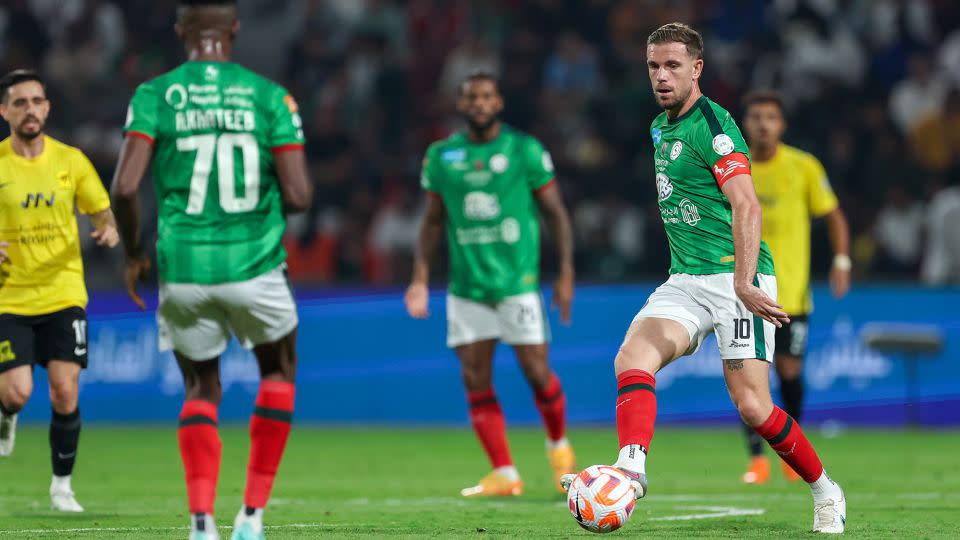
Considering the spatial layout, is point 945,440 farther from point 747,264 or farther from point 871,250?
point 747,264

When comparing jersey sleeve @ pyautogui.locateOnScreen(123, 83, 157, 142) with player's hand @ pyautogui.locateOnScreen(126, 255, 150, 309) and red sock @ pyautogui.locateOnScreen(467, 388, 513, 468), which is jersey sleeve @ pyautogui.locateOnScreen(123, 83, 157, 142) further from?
red sock @ pyautogui.locateOnScreen(467, 388, 513, 468)

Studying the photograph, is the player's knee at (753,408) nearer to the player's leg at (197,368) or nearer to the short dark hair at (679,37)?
the short dark hair at (679,37)

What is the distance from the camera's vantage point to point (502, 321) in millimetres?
10133

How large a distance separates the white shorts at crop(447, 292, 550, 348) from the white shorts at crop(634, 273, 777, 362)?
2.97 meters

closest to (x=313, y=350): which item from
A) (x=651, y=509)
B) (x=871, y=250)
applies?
(x=871, y=250)

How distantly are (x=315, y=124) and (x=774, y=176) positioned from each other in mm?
9862

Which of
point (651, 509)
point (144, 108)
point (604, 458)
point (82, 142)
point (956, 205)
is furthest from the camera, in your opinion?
point (82, 142)

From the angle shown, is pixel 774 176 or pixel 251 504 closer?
pixel 251 504

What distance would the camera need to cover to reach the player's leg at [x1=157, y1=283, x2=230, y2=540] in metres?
6.29

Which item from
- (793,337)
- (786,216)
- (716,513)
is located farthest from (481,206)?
(716,513)

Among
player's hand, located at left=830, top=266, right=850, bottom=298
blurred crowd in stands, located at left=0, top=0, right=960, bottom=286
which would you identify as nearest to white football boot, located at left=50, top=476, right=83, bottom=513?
player's hand, located at left=830, top=266, right=850, bottom=298

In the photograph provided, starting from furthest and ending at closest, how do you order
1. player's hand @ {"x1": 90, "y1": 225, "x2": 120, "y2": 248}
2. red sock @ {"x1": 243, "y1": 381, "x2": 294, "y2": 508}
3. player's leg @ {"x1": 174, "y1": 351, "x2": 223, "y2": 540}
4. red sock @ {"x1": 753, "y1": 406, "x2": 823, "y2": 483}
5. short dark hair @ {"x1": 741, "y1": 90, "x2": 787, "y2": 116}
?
1. short dark hair @ {"x1": 741, "y1": 90, "x2": 787, "y2": 116}
2. player's hand @ {"x1": 90, "y1": 225, "x2": 120, "y2": 248}
3. red sock @ {"x1": 753, "y1": 406, "x2": 823, "y2": 483}
4. red sock @ {"x1": 243, "y1": 381, "x2": 294, "y2": 508}
5. player's leg @ {"x1": 174, "y1": 351, "x2": 223, "y2": 540}

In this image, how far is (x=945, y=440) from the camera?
45.3ft

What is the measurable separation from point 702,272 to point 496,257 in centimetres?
313
